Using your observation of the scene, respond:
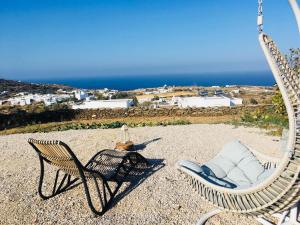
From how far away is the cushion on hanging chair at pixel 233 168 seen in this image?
4262 mm

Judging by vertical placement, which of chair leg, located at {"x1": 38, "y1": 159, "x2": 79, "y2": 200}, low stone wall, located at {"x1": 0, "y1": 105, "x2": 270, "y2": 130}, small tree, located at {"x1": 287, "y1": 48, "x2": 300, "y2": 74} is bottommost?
low stone wall, located at {"x1": 0, "y1": 105, "x2": 270, "y2": 130}

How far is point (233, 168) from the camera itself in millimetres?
4648

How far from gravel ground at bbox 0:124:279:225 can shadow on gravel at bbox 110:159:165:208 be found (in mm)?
52

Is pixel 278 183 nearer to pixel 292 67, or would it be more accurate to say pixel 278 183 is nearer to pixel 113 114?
pixel 292 67

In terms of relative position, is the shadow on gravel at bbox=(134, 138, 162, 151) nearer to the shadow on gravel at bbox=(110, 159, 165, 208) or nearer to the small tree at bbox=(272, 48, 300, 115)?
the shadow on gravel at bbox=(110, 159, 165, 208)

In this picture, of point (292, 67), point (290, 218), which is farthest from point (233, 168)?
point (292, 67)

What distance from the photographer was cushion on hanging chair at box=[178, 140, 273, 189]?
14.0 ft

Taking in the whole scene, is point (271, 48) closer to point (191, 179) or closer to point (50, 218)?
point (191, 179)

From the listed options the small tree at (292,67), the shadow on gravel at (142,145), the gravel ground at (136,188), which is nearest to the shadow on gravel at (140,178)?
the gravel ground at (136,188)

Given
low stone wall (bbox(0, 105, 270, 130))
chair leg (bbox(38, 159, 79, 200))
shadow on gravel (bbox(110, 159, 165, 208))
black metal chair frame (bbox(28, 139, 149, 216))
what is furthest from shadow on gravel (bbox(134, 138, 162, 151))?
low stone wall (bbox(0, 105, 270, 130))

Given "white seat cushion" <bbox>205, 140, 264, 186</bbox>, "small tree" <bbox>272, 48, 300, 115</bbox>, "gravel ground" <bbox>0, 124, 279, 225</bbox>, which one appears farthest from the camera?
"small tree" <bbox>272, 48, 300, 115</bbox>

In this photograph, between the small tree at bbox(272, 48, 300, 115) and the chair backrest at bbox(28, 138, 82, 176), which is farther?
the small tree at bbox(272, 48, 300, 115)

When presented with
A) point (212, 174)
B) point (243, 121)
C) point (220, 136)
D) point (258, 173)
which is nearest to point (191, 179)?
point (212, 174)

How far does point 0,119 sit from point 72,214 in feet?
37.6
